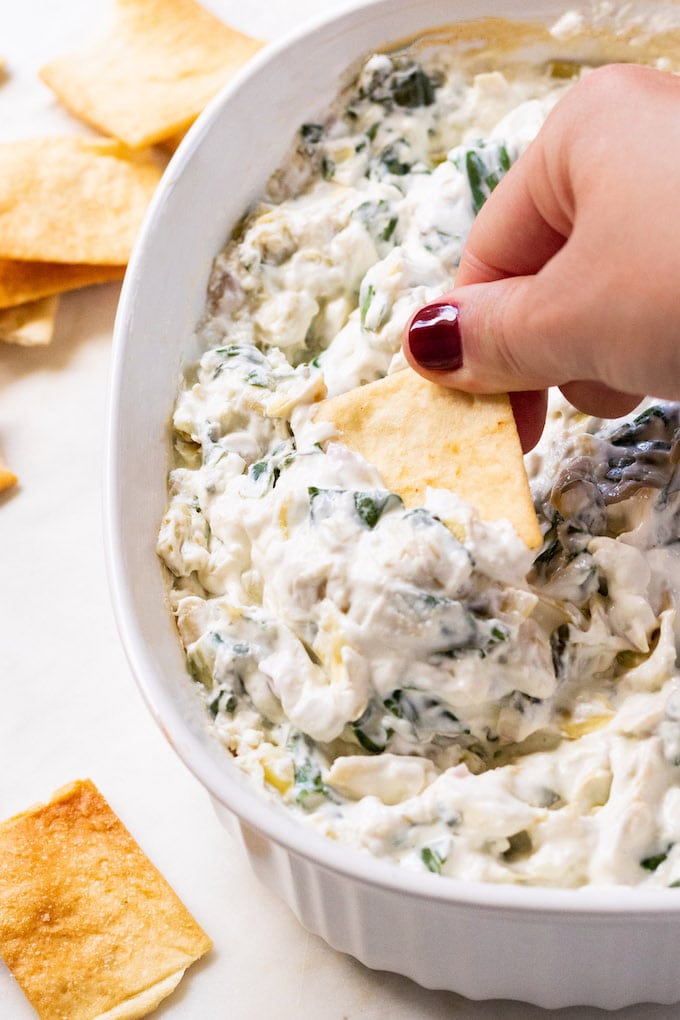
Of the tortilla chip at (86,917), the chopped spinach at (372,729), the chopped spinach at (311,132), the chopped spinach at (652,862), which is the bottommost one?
the tortilla chip at (86,917)

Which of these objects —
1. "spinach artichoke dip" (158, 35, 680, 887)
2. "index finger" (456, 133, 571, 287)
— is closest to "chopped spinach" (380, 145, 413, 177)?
"spinach artichoke dip" (158, 35, 680, 887)

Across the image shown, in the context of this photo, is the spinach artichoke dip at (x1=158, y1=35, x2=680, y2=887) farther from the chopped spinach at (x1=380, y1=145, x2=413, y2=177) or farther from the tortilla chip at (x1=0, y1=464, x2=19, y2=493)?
the tortilla chip at (x1=0, y1=464, x2=19, y2=493)

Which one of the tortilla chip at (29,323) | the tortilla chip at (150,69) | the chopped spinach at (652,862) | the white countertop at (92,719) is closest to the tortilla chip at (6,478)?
the white countertop at (92,719)

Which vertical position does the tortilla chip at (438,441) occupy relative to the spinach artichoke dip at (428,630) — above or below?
above

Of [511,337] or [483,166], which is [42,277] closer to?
[483,166]

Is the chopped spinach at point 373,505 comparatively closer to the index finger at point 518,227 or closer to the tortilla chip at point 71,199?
the index finger at point 518,227

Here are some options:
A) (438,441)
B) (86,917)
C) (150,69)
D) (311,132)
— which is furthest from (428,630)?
(150,69)
